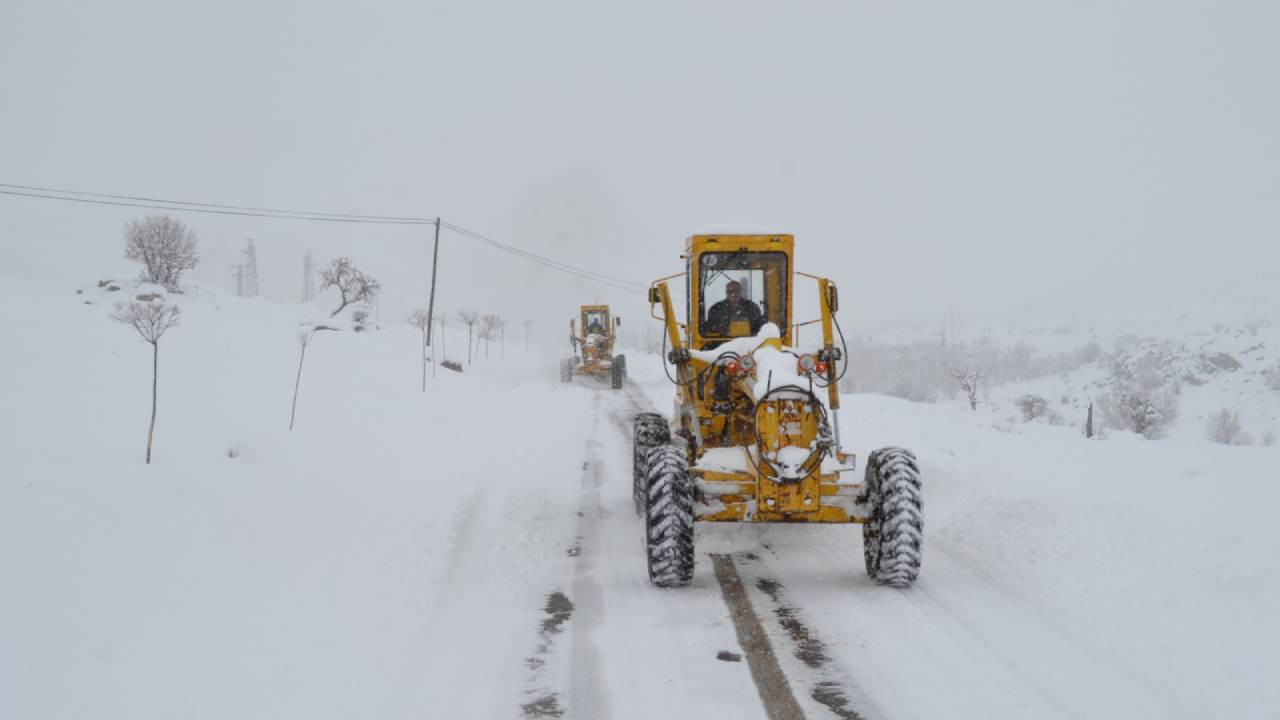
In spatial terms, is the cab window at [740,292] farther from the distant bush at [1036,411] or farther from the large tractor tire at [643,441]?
the distant bush at [1036,411]

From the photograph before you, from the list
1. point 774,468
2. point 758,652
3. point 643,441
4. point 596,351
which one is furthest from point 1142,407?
point 758,652

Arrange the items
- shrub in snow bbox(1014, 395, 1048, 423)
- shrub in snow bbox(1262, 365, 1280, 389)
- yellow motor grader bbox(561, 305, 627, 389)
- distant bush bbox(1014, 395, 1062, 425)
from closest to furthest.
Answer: distant bush bbox(1014, 395, 1062, 425), shrub in snow bbox(1262, 365, 1280, 389), shrub in snow bbox(1014, 395, 1048, 423), yellow motor grader bbox(561, 305, 627, 389)

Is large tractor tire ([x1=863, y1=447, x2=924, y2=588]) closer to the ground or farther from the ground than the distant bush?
closer to the ground

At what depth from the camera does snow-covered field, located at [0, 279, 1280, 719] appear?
4.35 meters

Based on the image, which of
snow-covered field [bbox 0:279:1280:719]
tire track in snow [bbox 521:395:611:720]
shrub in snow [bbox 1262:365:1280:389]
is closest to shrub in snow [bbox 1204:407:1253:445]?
shrub in snow [bbox 1262:365:1280:389]

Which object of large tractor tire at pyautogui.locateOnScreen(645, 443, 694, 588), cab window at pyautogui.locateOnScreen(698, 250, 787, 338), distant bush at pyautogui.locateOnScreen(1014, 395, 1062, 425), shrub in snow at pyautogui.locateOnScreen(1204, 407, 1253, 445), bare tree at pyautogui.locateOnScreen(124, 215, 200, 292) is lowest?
large tractor tire at pyautogui.locateOnScreen(645, 443, 694, 588)

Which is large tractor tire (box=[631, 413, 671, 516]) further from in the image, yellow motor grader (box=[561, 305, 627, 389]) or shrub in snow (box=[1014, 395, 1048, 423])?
shrub in snow (box=[1014, 395, 1048, 423])

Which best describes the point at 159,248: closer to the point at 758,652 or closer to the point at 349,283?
the point at 349,283

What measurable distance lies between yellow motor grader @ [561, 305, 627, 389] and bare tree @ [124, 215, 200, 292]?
24542mm

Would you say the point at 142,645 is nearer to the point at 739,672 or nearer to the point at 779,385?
the point at 739,672

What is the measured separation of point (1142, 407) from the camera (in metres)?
19.3

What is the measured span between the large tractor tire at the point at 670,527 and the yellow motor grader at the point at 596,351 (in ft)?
66.6

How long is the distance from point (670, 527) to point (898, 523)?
183cm

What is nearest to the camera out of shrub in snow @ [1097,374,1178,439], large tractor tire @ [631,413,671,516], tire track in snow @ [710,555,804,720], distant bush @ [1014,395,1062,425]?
tire track in snow @ [710,555,804,720]
